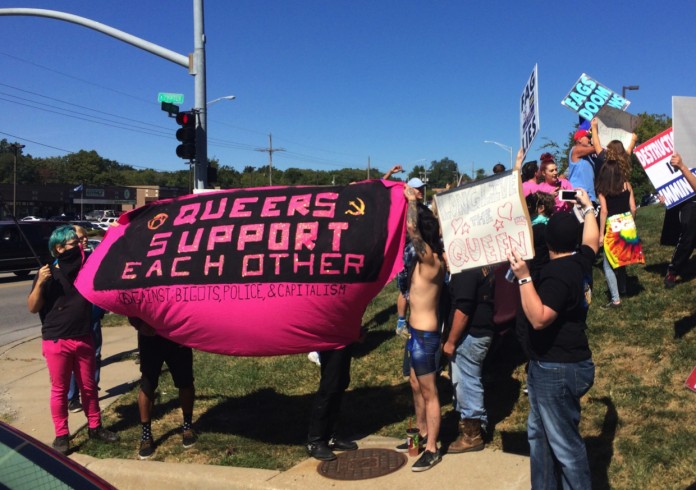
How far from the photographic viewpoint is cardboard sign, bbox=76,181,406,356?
187 inches

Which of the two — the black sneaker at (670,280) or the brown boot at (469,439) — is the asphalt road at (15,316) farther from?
the black sneaker at (670,280)

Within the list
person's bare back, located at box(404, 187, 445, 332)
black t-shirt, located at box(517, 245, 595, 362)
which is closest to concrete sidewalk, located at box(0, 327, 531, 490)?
person's bare back, located at box(404, 187, 445, 332)

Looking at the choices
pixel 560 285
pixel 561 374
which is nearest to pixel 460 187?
pixel 560 285

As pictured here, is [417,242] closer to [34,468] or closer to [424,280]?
[424,280]

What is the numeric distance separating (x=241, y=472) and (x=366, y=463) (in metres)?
0.97

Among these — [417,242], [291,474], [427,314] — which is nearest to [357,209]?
[417,242]

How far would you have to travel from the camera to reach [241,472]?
4.66m

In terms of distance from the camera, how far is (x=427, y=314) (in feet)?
14.9

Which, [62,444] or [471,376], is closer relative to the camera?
[471,376]

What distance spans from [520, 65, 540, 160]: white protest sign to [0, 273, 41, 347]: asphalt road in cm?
944

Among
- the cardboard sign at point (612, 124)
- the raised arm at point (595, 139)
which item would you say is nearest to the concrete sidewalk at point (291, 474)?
the raised arm at point (595, 139)

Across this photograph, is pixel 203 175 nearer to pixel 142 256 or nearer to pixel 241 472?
pixel 142 256

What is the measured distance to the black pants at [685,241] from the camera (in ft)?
22.5

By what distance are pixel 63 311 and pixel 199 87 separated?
679 centimetres
